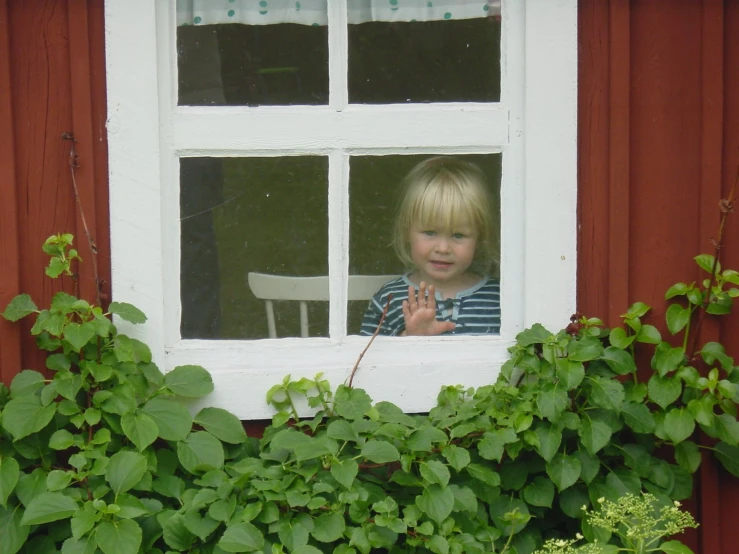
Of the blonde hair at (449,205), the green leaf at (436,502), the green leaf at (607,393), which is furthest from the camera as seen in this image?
the blonde hair at (449,205)

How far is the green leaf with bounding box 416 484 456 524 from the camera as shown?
278 centimetres

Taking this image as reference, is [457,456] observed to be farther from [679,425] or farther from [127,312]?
[127,312]

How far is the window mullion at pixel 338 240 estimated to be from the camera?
304cm

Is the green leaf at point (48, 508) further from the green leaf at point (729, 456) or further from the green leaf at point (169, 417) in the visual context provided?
the green leaf at point (729, 456)

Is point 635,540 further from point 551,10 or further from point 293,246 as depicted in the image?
point 551,10

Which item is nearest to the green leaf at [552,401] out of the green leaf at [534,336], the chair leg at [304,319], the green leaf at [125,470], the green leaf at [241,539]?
the green leaf at [534,336]

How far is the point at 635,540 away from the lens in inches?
112

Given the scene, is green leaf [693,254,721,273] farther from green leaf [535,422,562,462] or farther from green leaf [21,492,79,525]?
green leaf [21,492,79,525]

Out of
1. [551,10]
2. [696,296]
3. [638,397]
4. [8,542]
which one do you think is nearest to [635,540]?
[638,397]

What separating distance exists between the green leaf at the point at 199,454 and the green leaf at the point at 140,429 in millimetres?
96

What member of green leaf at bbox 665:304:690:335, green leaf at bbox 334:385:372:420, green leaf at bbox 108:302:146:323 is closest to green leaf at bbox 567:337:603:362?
green leaf at bbox 665:304:690:335

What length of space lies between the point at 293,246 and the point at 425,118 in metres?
0.55

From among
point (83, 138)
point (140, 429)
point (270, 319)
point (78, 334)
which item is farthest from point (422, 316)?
point (83, 138)

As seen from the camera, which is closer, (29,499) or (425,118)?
(29,499)
